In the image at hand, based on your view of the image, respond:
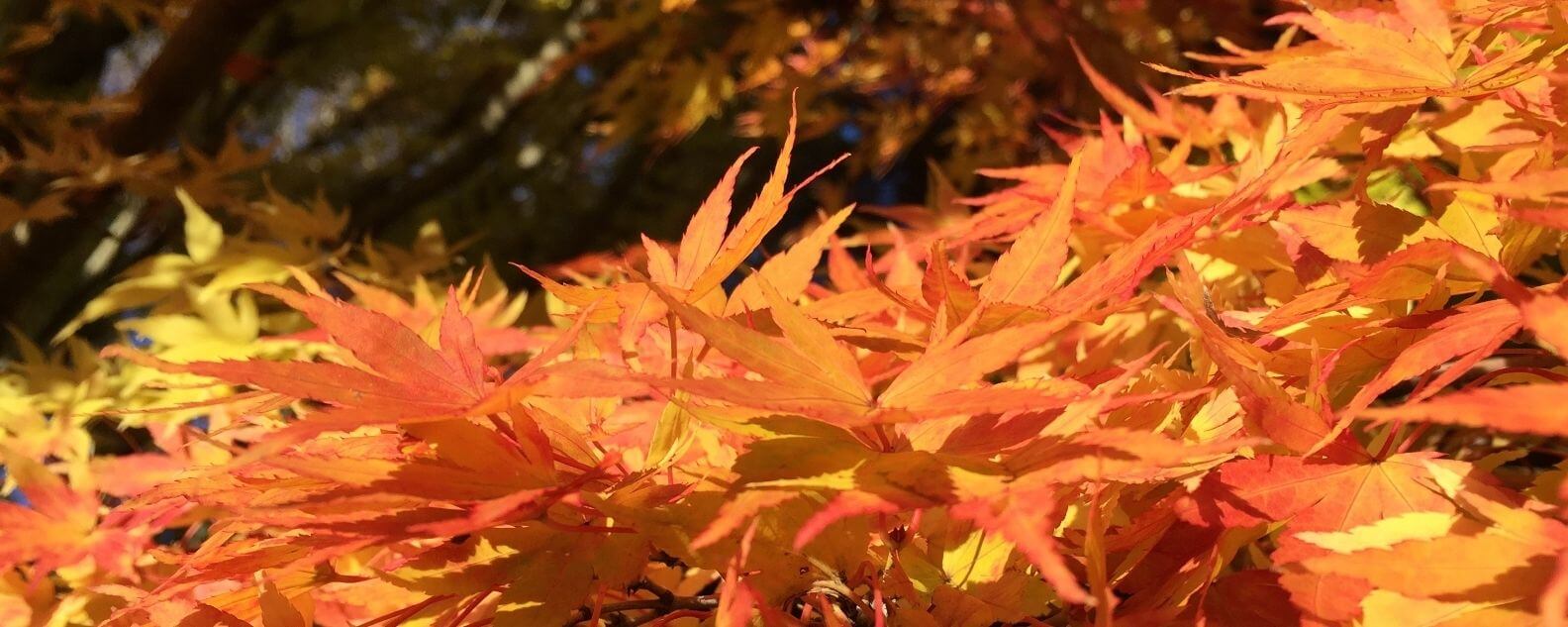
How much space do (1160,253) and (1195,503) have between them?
10 centimetres

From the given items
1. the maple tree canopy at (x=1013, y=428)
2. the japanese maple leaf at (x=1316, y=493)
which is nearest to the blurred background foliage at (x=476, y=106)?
the maple tree canopy at (x=1013, y=428)

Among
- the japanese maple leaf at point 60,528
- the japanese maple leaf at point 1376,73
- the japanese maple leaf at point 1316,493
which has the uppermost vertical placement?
the japanese maple leaf at point 1376,73

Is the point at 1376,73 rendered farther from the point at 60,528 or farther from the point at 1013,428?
the point at 60,528

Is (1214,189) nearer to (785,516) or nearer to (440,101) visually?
(785,516)

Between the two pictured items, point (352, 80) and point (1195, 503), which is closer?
point (1195, 503)

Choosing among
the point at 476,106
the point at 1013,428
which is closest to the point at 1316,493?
the point at 1013,428

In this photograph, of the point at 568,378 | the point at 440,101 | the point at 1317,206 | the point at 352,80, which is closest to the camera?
the point at 568,378

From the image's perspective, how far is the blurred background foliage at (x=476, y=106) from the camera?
3.63ft

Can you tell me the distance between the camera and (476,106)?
2.71m

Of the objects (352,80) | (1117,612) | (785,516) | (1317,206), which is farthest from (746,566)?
(352,80)

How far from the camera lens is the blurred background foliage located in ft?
3.63

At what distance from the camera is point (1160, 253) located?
15.0 inches

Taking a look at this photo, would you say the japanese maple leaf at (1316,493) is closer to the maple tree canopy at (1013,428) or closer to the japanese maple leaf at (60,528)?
the maple tree canopy at (1013,428)

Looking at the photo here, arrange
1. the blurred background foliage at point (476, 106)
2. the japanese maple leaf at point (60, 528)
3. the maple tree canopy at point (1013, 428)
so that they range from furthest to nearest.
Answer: the blurred background foliage at point (476, 106) < the japanese maple leaf at point (60, 528) < the maple tree canopy at point (1013, 428)
